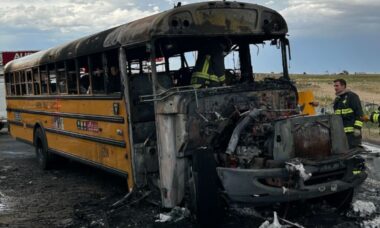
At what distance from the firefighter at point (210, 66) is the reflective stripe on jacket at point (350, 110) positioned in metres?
2.15

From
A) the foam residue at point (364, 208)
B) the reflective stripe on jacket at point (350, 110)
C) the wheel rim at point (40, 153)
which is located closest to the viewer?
the foam residue at point (364, 208)

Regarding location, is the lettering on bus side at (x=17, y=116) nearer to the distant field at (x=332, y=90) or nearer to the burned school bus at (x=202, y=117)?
the burned school bus at (x=202, y=117)

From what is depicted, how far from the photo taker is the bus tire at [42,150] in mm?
11196

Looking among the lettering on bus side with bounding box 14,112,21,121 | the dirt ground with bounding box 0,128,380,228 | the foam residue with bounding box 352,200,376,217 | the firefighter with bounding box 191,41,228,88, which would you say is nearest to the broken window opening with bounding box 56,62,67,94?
the dirt ground with bounding box 0,128,380,228

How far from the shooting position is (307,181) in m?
5.44

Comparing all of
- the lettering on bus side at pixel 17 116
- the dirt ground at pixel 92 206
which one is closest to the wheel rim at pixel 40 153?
the dirt ground at pixel 92 206

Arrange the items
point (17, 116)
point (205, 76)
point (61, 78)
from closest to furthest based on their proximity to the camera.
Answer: point (205, 76) → point (61, 78) → point (17, 116)

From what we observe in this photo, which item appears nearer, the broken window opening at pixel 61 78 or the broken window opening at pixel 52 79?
the broken window opening at pixel 61 78

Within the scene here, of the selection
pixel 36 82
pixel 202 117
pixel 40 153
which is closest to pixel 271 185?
pixel 202 117

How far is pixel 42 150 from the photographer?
1153 cm

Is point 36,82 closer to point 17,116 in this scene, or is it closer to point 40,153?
point 40,153

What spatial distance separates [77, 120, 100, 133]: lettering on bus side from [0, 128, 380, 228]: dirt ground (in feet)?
3.54

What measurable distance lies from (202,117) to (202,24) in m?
1.26

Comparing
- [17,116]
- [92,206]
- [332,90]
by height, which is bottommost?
[332,90]
